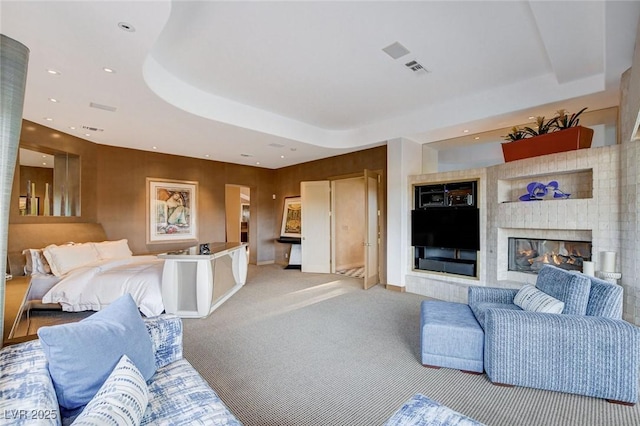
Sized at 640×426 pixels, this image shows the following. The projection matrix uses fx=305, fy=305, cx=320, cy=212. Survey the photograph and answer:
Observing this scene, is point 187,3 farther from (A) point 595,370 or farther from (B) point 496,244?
(B) point 496,244

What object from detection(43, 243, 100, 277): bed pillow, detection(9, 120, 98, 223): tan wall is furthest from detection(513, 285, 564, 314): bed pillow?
detection(9, 120, 98, 223): tan wall

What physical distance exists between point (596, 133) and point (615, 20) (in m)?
3.10

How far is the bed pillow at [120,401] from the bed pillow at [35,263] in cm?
420

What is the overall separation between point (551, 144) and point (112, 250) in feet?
23.7

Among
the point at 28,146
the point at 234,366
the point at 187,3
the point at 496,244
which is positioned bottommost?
the point at 234,366

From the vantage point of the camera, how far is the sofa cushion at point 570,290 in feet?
8.41

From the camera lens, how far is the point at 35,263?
444 cm

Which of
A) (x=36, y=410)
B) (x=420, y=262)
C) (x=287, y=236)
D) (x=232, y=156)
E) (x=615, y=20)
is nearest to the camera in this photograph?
(x=36, y=410)

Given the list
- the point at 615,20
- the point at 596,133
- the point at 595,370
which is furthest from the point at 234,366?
the point at 596,133

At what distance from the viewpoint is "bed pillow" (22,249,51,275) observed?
443 cm

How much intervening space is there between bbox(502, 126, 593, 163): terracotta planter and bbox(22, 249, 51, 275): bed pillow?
7118 millimetres

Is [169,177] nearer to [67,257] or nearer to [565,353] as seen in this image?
[67,257]

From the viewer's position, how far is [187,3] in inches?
103

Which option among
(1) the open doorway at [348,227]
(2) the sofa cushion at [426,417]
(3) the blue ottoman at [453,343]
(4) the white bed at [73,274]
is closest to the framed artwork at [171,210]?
(4) the white bed at [73,274]
